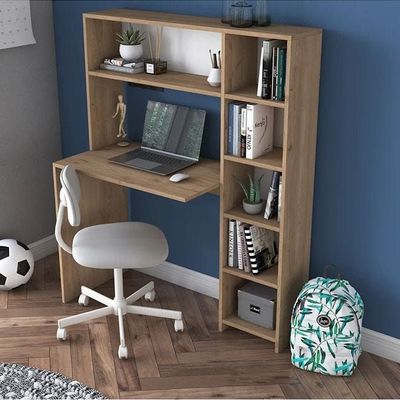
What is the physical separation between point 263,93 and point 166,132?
0.74 m

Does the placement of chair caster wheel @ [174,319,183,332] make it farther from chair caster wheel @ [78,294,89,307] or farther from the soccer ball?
the soccer ball

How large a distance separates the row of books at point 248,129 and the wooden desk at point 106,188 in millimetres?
205

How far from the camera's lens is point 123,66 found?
12.0ft

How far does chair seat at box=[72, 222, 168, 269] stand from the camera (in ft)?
11.1

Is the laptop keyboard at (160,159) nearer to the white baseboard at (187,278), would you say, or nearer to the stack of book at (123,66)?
the stack of book at (123,66)

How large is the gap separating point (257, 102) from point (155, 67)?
673 mm

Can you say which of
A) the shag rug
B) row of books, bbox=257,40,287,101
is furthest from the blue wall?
the shag rug

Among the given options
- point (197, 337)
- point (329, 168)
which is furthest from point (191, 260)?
point (329, 168)

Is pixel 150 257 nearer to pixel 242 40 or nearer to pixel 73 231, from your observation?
pixel 73 231

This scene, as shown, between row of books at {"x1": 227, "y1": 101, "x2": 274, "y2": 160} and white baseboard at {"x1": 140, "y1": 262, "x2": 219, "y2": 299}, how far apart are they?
35.2 inches

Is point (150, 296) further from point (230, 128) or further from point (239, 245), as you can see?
point (230, 128)

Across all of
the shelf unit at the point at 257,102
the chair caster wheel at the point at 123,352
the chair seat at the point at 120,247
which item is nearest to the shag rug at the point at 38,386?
the chair caster wheel at the point at 123,352

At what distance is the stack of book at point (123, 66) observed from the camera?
3.62 meters

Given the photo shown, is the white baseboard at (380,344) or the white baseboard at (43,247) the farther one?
the white baseboard at (43,247)
